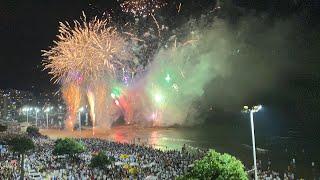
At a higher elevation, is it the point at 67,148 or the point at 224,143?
the point at 67,148

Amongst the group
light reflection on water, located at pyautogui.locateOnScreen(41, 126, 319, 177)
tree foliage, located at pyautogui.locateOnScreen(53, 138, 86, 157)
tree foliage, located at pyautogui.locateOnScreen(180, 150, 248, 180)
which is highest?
tree foliage, located at pyautogui.locateOnScreen(180, 150, 248, 180)

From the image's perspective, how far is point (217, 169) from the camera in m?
14.3

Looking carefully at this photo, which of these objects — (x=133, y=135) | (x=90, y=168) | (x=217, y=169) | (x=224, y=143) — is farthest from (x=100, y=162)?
(x=224, y=143)

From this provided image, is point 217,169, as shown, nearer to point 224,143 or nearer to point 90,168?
point 90,168

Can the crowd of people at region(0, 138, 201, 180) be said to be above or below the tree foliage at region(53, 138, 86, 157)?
below

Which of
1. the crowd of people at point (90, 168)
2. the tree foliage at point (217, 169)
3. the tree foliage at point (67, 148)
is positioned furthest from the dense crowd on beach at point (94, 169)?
the tree foliage at point (217, 169)

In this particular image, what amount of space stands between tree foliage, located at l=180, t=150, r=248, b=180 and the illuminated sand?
6691 centimetres

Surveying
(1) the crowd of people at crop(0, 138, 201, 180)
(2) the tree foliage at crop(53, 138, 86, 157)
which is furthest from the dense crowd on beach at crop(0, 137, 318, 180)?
(2) the tree foliage at crop(53, 138, 86, 157)

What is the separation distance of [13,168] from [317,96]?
13570cm

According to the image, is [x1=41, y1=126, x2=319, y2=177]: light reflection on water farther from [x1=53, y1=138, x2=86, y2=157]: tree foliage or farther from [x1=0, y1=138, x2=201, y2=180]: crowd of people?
[x1=53, y1=138, x2=86, y2=157]: tree foliage

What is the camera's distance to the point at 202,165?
14383 millimetres

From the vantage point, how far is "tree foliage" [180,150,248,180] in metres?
14.3

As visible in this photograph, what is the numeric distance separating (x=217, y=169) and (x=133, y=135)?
84178mm

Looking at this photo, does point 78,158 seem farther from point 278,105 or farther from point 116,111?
point 278,105
